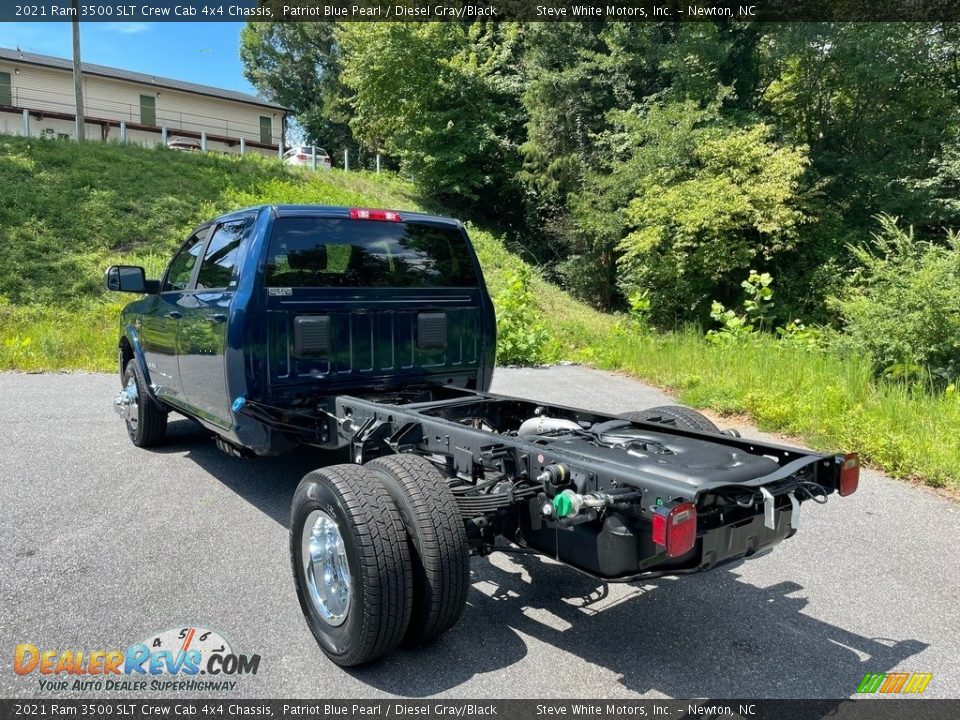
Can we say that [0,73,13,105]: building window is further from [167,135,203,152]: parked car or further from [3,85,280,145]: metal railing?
[167,135,203,152]: parked car

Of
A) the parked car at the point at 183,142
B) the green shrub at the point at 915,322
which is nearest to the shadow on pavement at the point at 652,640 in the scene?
the green shrub at the point at 915,322

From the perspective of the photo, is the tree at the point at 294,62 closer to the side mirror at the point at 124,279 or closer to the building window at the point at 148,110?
the building window at the point at 148,110

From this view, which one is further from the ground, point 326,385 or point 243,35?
point 243,35

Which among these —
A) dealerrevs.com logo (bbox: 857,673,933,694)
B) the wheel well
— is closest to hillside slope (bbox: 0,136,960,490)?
dealerrevs.com logo (bbox: 857,673,933,694)

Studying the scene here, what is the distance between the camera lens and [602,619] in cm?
379

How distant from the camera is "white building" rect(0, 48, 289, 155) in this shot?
113ft

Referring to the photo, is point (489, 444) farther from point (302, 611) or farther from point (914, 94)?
point (914, 94)

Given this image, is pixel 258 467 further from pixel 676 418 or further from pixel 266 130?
pixel 266 130

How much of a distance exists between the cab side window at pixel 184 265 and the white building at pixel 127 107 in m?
30.2

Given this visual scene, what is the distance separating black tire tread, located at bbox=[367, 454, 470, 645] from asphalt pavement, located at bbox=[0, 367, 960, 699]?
26 centimetres

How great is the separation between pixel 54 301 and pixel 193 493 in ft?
37.3

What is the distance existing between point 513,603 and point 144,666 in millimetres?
1787

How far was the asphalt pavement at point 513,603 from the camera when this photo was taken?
10.6ft

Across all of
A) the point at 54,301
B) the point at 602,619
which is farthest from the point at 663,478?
the point at 54,301
